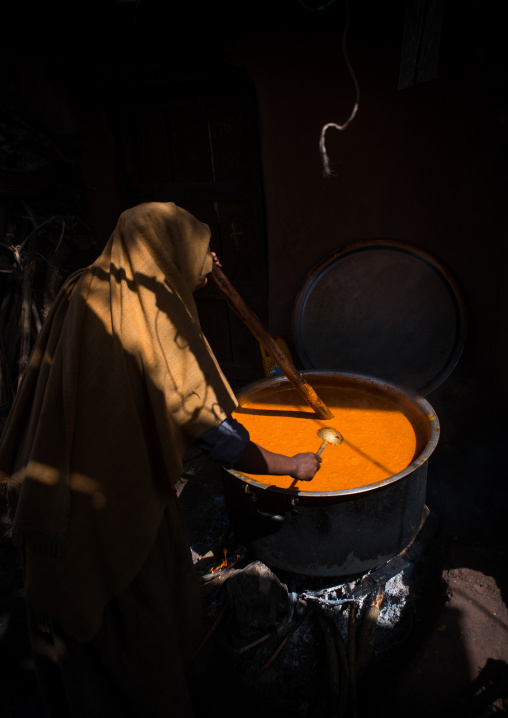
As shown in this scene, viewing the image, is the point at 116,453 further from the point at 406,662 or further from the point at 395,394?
the point at 395,394

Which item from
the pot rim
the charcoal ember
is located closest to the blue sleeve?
the pot rim

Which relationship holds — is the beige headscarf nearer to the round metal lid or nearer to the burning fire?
the burning fire

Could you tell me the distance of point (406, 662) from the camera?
2365mm

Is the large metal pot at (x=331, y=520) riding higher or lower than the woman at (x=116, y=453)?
lower

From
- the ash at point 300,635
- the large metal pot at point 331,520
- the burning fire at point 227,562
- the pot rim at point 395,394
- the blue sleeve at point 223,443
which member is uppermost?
the blue sleeve at point 223,443

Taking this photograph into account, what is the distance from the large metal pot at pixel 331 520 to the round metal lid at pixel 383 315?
99cm

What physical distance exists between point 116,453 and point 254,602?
1579mm

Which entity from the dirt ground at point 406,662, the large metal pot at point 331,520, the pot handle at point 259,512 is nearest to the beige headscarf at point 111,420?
the pot handle at point 259,512

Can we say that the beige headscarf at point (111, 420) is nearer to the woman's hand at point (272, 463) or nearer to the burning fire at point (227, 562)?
the woman's hand at point (272, 463)

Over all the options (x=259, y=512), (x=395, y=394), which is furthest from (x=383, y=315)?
(x=259, y=512)

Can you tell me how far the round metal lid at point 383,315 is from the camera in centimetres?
344

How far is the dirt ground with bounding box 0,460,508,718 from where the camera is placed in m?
2.12

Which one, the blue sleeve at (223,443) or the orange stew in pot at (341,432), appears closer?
the blue sleeve at (223,443)

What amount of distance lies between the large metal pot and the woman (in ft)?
2.01
